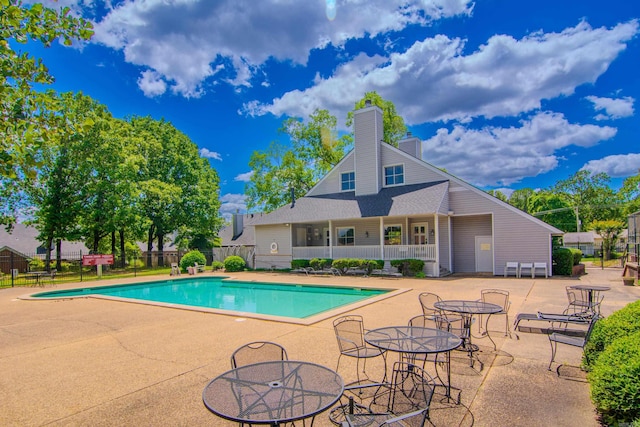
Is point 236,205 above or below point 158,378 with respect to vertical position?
above

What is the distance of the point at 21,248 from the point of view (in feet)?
110

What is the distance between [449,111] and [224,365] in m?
25.1

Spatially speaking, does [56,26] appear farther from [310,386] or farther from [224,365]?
[224,365]

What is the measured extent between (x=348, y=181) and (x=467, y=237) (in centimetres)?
863

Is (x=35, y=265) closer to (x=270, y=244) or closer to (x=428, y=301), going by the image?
(x=270, y=244)

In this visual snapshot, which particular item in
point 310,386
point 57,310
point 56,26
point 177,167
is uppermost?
point 177,167

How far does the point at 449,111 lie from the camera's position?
1013 inches

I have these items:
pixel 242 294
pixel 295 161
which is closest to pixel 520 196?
pixel 295 161

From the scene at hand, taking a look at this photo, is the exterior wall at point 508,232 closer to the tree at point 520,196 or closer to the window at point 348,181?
the window at point 348,181

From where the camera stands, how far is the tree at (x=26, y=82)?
2.73 m

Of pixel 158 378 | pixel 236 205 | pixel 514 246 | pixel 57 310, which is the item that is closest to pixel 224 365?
pixel 158 378

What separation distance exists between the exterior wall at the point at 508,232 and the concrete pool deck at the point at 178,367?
7.64 metres

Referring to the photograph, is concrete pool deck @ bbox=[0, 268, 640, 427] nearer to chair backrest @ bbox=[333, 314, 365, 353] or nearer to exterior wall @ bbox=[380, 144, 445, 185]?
chair backrest @ bbox=[333, 314, 365, 353]

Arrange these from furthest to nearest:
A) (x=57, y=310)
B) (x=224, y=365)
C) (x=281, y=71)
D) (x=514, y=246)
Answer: (x=281, y=71) → (x=514, y=246) → (x=57, y=310) → (x=224, y=365)
